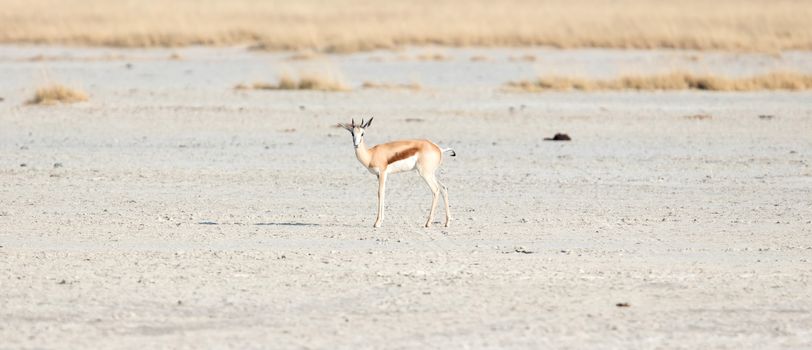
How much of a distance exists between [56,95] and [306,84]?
4.64m

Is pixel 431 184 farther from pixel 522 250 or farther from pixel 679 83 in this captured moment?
pixel 679 83

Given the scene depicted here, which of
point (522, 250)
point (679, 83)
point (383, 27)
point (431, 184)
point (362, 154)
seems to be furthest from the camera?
point (383, 27)

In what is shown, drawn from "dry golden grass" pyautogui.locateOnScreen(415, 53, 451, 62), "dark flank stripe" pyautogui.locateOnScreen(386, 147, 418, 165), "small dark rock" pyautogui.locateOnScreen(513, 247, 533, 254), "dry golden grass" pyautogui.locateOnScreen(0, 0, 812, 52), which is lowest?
"small dark rock" pyautogui.locateOnScreen(513, 247, 533, 254)

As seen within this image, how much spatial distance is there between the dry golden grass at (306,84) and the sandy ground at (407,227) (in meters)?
1.32

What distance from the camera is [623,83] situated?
26.1 meters

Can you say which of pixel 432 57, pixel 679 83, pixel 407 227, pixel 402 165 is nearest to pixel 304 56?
pixel 432 57

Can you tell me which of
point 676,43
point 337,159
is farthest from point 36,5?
point 337,159

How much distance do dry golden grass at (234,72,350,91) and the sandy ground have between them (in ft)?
4.32

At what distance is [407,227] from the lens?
40.0 feet

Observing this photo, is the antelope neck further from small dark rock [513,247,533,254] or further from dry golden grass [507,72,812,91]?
dry golden grass [507,72,812,91]

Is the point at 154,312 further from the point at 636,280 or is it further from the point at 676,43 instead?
the point at 676,43

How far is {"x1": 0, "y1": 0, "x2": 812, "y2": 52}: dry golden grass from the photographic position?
3753 centimetres

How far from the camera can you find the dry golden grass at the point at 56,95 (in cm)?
2303

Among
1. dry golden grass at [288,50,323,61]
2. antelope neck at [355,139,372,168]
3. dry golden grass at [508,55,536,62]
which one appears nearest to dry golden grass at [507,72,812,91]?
dry golden grass at [508,55,536,62]
